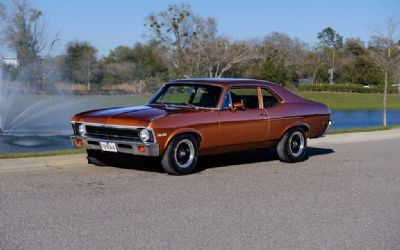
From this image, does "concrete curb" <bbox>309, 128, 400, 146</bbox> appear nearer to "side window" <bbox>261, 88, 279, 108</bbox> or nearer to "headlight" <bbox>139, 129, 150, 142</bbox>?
"side window" <bbox>261, 88, 279, 108</bbox>

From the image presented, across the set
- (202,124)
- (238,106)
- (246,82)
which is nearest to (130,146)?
(202,124)

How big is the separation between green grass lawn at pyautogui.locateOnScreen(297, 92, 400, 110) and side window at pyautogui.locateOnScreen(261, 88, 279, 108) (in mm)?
36145

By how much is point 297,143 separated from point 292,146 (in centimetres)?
15

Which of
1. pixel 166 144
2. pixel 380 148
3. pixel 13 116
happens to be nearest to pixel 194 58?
pixel 13 116

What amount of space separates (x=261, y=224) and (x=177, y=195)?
1.74 meters

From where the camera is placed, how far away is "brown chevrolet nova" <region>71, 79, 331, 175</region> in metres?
9.45

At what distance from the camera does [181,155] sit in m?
9.76

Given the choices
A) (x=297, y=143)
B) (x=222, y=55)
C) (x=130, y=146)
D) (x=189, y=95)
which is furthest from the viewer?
(x=222, y=55)

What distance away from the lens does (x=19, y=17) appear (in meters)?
Answer: 39.2

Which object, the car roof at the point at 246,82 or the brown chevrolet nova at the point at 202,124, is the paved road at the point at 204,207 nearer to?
the brown chevrolet nova at the point at 202,124

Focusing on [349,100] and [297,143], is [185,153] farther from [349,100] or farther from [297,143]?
[349,100]

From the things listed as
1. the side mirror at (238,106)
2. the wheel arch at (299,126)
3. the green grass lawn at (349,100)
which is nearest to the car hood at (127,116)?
the side mirror at (238,106)

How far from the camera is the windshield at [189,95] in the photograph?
10561 mm

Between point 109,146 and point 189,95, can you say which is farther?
point 189,95
